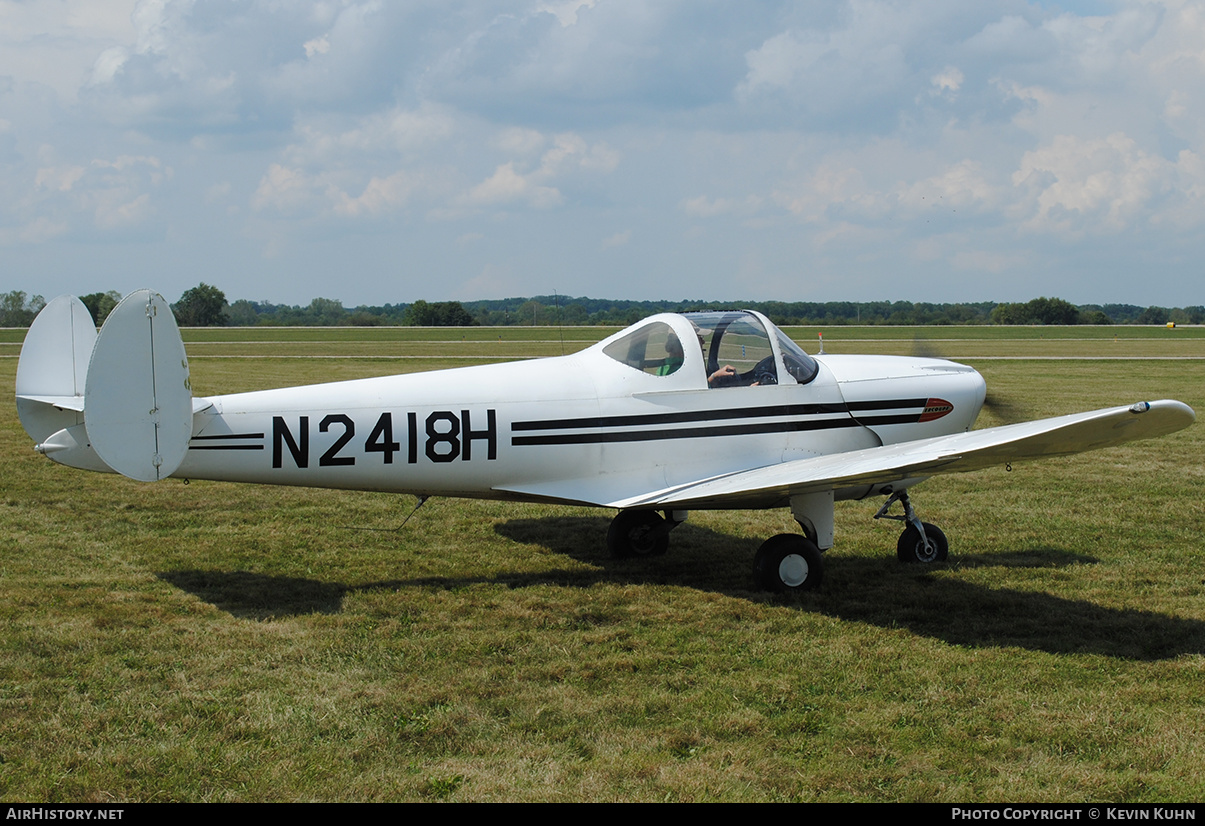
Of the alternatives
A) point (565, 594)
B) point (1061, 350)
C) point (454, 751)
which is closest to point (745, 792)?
point (454, 751)

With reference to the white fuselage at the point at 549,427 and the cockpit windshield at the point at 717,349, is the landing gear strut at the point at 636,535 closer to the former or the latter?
the white fuselage at the point at 549,427

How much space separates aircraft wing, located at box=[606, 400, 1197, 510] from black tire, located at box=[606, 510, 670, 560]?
975 mm

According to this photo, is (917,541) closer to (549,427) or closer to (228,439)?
(549,427)

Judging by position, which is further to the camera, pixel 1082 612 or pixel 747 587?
pixel 747 587

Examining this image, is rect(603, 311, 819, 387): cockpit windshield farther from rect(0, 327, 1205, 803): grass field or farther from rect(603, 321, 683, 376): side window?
rect(0, 327, 1205, 803): grass field

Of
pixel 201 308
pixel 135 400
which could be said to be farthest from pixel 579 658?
pixel 201 308

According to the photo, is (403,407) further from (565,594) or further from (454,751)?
(454,751)

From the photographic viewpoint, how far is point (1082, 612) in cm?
604

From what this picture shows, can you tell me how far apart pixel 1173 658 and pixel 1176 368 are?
95.7 feet

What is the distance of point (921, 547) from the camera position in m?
7.32

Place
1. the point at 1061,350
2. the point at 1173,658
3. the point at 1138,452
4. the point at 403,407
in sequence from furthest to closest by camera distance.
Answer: the point at 1061,350 → the point at 1138,452 → the point at 403,407 → the point at 1173,658

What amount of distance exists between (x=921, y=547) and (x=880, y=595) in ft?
3.38

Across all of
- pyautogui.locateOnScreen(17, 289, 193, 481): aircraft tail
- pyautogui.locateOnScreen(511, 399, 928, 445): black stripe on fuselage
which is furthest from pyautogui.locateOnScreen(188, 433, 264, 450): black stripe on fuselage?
pyautogui.locateOnScreen(511, 399, 928, 445): black stripe on fuselage

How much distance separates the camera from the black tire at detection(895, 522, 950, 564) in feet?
24.0
